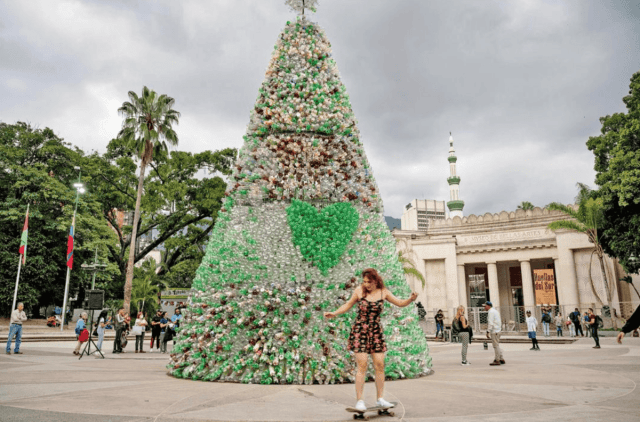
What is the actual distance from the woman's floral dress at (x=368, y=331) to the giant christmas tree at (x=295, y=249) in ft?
7.07

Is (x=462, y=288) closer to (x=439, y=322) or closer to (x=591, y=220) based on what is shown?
(x=591, y=220)

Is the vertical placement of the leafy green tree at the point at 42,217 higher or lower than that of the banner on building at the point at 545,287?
higher

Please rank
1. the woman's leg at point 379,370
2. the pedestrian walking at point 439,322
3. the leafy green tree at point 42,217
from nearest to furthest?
the woman's leg at point 379,370
the pedestrian walking at point 439,322
the leafy green tree at point 42,217

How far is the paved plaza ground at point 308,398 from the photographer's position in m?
4.60

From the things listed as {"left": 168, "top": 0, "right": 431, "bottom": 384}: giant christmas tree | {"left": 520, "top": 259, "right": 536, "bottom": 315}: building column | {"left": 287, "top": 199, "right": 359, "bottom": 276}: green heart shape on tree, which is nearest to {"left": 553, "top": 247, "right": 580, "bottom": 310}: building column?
{"left": 520, "top": 259, "right": 536, "bottom": 315}: building column

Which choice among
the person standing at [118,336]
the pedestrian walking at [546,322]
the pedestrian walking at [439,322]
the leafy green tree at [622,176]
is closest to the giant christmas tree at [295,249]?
the person standing at [118,336]

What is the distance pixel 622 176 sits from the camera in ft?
62.8

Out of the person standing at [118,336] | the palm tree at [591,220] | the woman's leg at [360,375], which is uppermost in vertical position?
the palm tree at [591,220]

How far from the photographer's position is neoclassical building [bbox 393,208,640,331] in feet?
91.4

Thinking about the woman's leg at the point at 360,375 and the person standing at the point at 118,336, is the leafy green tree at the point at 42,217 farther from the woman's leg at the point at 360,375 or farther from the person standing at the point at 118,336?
the woman's leg at the point at 360,375

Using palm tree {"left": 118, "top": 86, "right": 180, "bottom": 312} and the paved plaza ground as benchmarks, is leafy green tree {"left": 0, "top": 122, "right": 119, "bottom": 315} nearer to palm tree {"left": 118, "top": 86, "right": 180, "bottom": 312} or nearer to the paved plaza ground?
palm tree {"left": 118, "top": 86, "right": 180, "bottom": 312}

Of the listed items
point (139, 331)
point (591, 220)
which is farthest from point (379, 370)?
point (591, 220)

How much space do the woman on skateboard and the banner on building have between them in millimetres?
26686

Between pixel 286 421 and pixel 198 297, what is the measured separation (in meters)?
3.68
